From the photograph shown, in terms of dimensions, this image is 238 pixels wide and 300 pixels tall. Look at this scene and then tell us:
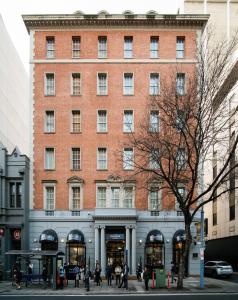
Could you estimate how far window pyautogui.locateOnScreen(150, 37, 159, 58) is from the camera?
4821cm

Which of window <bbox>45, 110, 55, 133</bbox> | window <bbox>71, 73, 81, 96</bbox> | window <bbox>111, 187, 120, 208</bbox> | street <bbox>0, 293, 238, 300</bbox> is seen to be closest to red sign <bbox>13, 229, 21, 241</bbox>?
window <bbox>111, 187, 120, 208</bbox>

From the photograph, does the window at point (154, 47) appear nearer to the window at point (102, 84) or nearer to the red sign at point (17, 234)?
the window at point (102, 84)

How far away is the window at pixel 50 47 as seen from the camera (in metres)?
48.2

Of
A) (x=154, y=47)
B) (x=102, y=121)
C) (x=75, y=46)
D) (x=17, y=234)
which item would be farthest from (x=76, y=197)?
(x=154, y=47)

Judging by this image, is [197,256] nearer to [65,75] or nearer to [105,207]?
[105,207]

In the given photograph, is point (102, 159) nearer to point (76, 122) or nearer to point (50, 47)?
point (76, 122)

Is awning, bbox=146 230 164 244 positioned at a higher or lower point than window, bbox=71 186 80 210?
lower

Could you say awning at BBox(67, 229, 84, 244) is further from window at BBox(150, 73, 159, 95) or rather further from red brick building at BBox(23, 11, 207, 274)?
window at BBox(150, 73, 159, 95)

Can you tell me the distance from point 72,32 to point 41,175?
581 inches

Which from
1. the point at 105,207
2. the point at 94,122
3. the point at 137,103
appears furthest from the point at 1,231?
the point at 137,103

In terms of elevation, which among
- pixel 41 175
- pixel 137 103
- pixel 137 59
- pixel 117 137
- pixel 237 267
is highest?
pixel 137 59

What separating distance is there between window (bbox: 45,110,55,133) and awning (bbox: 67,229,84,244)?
1016cm

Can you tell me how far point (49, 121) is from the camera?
155 ft

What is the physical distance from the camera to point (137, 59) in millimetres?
48000
